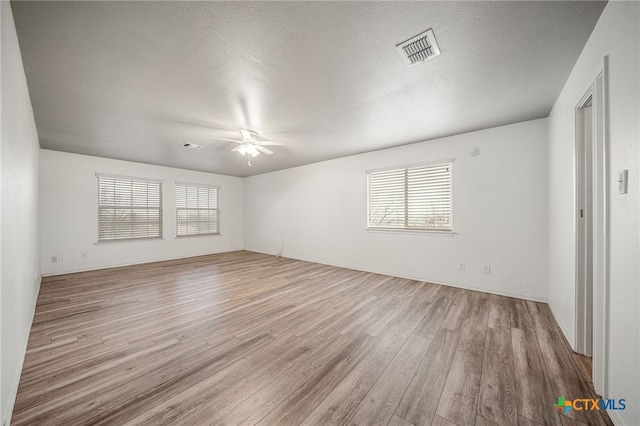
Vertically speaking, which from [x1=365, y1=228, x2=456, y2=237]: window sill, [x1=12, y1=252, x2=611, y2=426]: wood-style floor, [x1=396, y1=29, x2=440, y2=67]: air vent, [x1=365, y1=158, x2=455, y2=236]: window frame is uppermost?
[x1=396, y1=29, x2=440, y2=67]: air vent

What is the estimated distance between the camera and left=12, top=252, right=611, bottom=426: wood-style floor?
1452mm

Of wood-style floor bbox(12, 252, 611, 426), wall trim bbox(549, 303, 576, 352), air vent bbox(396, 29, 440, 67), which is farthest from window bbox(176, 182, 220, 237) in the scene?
wall trim bbox(549, 303, 576, 352)

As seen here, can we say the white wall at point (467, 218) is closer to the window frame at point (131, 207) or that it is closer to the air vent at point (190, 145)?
the air vent at point (190, 145)

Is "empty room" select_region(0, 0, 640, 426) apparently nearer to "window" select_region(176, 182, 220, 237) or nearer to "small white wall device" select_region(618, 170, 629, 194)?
"small white wall device" select_region(618, 170, 629, 194)

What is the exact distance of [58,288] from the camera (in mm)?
3939

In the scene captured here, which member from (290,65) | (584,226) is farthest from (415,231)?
(290,65)

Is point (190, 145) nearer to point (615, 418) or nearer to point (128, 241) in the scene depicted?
point (128, 241)

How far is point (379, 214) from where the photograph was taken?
4.95 m

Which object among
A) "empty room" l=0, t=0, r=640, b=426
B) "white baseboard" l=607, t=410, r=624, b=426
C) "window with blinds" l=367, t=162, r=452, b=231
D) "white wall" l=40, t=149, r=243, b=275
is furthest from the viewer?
"white wall" l=40, t=149, r=243, b=275

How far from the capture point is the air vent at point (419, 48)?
1726 millimetres

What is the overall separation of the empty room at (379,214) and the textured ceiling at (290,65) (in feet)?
0.07

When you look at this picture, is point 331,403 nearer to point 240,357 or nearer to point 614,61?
point 240,357

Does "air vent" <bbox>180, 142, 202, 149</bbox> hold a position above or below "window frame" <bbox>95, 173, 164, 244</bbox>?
above

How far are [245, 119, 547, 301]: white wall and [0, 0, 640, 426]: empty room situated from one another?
31mm
